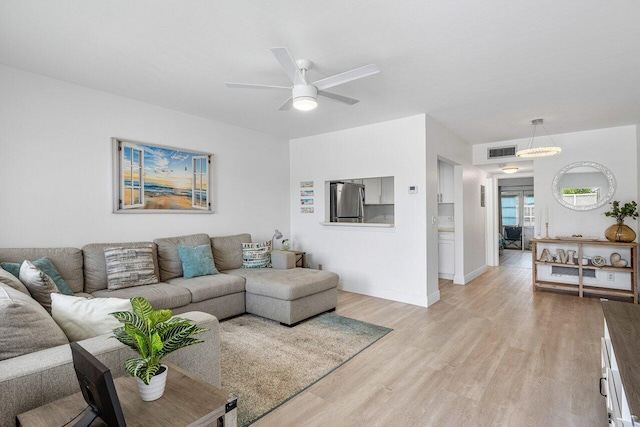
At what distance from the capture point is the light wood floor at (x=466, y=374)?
197cm

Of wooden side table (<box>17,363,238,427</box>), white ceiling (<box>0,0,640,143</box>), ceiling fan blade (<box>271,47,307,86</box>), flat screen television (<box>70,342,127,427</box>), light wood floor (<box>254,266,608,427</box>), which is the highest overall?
white ceiling (<box>0,0,640,143</box>)

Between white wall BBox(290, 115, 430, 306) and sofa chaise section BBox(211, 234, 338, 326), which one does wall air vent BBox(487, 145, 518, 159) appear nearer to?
white wall BBox(290, 115, 430, 306)

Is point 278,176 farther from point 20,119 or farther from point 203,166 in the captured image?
point 20,119

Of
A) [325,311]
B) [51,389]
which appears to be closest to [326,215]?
[325,311]

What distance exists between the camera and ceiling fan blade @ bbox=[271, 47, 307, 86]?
2.06 m

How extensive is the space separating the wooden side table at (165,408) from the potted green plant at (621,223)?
18.4 feet

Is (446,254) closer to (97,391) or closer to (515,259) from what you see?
(515,259)

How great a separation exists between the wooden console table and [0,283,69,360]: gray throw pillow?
5.76 meters

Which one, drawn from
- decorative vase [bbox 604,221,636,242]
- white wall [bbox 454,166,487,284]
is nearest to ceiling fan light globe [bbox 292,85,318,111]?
white wall [bbox 454,166,487,284]

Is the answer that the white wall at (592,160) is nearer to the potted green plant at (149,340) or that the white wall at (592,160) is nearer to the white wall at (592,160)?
the white wall at (592,160)

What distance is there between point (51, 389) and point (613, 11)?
3.50 metres

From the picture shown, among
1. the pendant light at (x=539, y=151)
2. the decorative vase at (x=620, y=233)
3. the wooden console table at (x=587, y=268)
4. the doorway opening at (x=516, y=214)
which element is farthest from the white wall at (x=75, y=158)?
the doorway opening at (x=516, y=214)

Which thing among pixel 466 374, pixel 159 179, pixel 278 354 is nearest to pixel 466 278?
pixel 466 374

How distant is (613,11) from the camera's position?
2008mm
